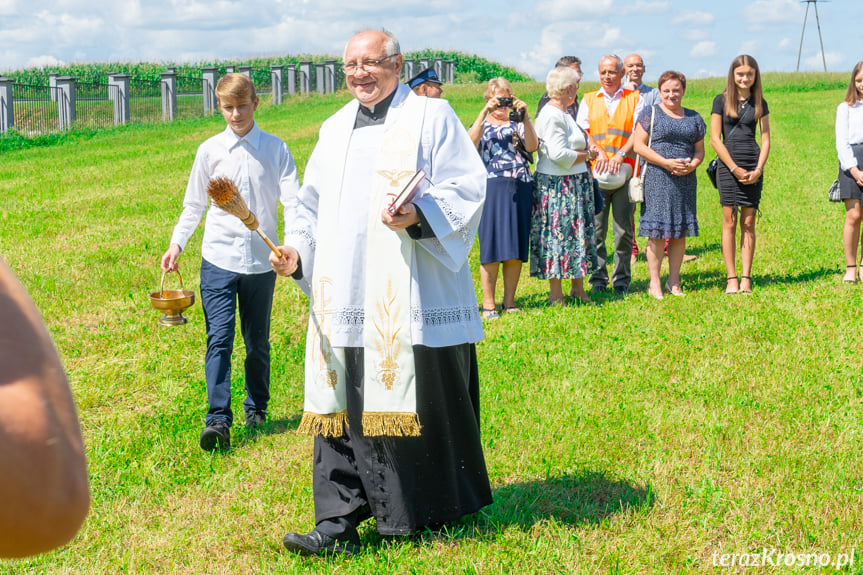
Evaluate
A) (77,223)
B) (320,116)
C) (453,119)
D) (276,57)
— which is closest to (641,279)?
(453,119)

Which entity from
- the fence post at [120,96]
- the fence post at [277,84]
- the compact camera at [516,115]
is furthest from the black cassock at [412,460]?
the fence post at [277,84]

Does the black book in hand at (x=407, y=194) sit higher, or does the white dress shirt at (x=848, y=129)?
the white dress shirt at (x=848, y=129)

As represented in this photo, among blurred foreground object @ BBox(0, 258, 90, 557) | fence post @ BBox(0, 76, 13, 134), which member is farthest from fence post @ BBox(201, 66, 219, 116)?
blurred foreground object @ BBox(0, 258, 90, 557)

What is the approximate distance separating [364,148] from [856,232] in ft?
23.7

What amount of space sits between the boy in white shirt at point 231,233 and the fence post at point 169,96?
26.9 m

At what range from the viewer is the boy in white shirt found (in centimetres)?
604

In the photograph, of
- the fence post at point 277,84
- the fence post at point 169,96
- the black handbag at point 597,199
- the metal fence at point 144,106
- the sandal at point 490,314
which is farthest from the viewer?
the fence post at point 277,84

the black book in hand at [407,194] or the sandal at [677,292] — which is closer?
the black book in hand at [407,194]

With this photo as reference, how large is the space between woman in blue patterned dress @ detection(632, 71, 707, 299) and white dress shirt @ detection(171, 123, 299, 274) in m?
4.66

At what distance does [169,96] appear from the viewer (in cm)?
3175

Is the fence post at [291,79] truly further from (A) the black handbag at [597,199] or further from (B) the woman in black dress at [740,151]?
(B) the woman in black dress at [740,151]

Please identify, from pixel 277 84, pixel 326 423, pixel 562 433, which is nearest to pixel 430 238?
pixel 326 423

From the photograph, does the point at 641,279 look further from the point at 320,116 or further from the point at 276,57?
the point at 276,57

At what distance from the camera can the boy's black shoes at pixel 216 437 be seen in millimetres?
5988
